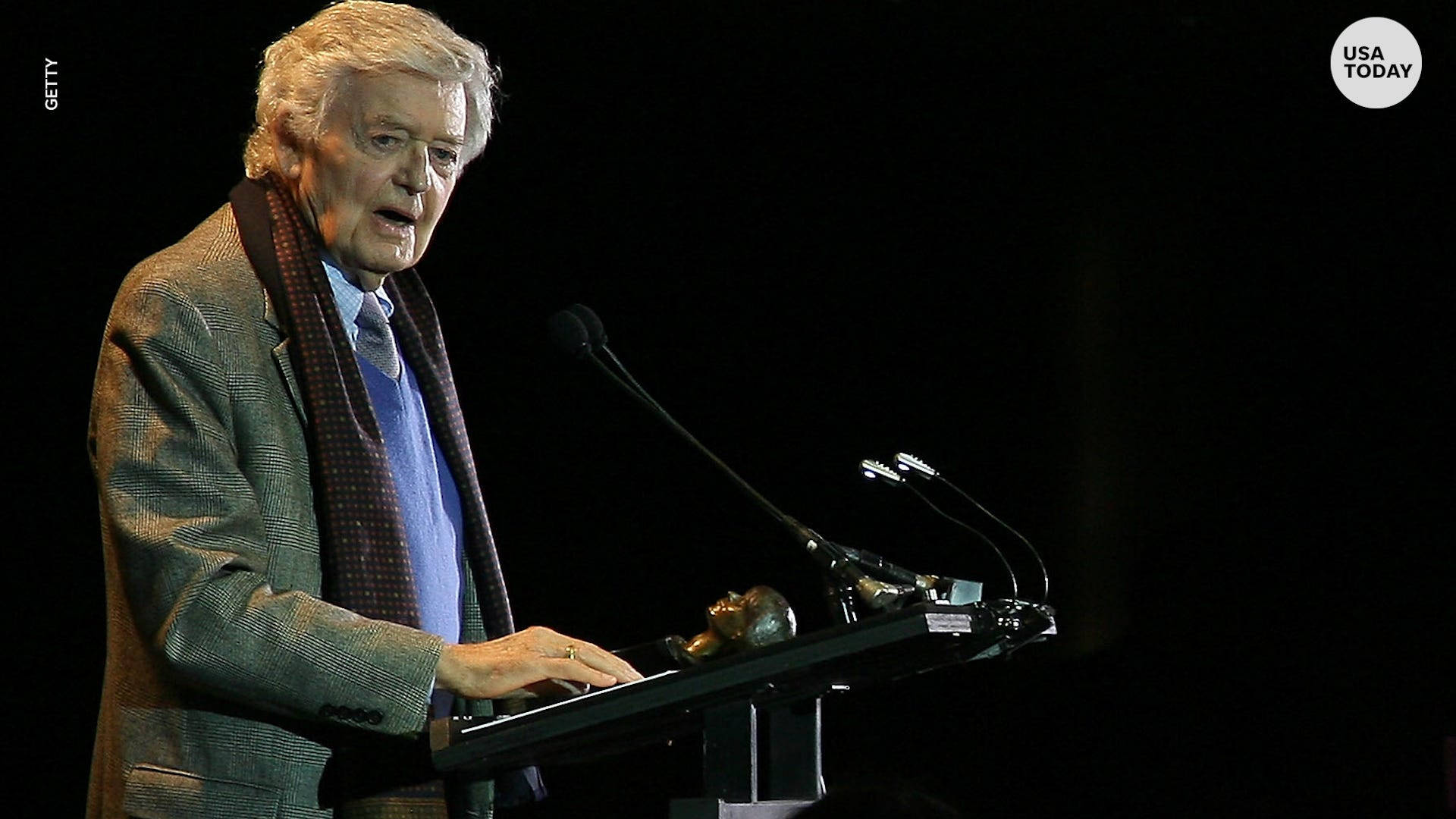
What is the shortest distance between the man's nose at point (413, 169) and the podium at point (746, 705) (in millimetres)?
769

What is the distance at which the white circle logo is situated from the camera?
379cm

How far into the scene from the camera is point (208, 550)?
1.64 metres

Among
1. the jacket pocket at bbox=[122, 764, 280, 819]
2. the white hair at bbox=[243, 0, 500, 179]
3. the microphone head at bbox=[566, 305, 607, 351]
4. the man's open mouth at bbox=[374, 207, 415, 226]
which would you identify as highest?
the white hair at bbox=[243, 0, 500, 179]

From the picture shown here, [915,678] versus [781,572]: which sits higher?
[781,572]

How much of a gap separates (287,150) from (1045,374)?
2216 millimetres

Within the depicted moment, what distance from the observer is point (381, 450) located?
186cm

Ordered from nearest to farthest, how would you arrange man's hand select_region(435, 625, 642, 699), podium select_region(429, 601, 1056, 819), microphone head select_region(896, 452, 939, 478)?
podium select_region(429, 601, 1056, 819), man's hand select_region(435, 625, 642, 699), microphone head select_region(896, 452, 939, 478)

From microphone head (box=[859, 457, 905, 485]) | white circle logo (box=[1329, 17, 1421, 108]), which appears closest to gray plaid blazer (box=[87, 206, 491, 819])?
microphone head (box=[859, 457, 905, 485])

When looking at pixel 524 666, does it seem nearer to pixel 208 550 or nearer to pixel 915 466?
pixel 208 550

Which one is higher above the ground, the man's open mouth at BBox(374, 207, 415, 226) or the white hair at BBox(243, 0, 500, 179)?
the white hair at BBox(243, 0, 500, 179)

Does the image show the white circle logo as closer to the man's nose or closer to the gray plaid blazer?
the man's nose

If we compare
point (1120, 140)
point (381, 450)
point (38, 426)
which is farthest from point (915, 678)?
point (381, 450)

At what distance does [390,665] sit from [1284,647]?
267cm

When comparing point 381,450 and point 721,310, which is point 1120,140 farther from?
point 381,450
